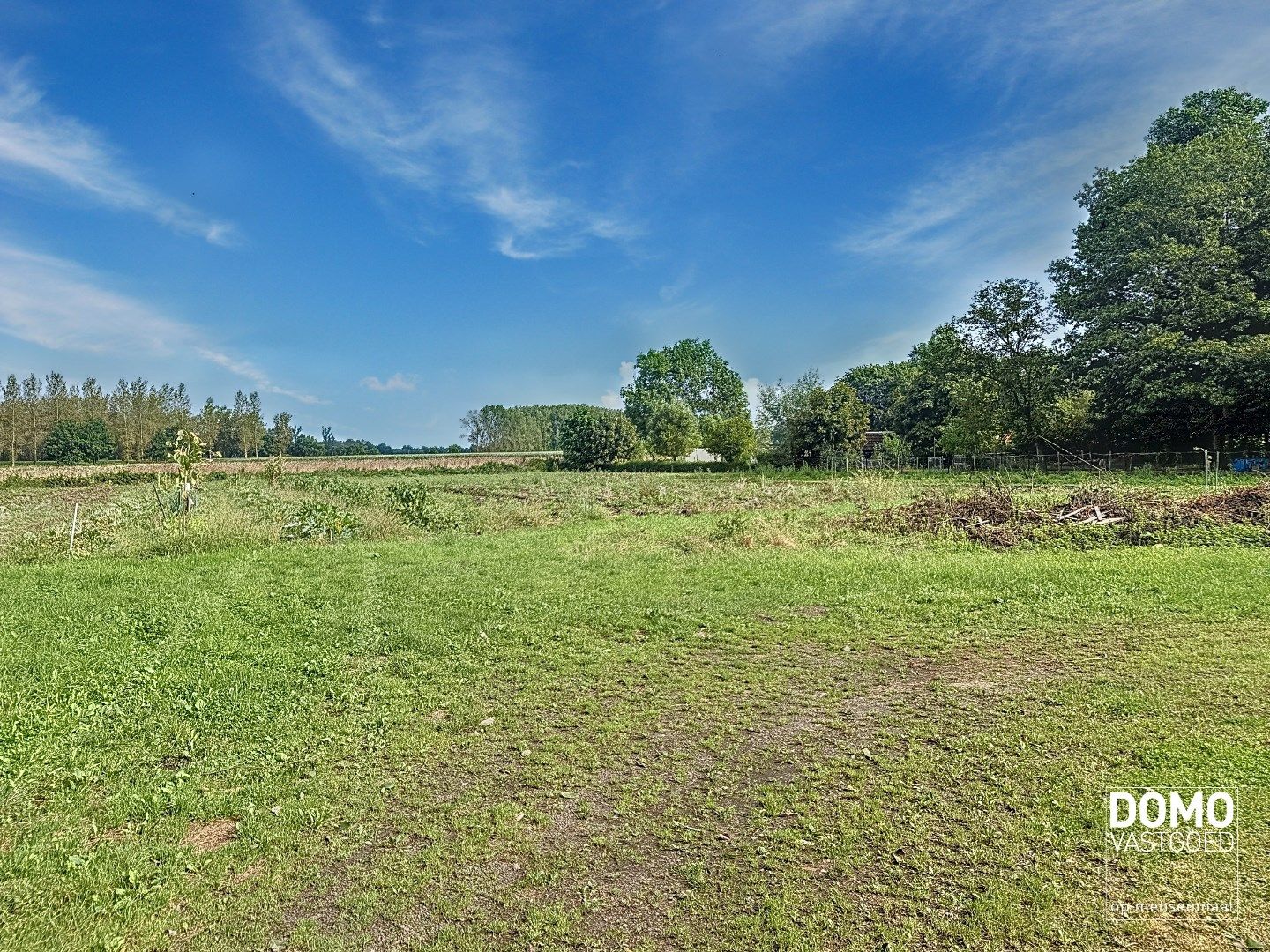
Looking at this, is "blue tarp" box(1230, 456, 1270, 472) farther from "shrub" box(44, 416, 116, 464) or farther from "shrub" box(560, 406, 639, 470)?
"shrub" box(44, 416, 116, 464)

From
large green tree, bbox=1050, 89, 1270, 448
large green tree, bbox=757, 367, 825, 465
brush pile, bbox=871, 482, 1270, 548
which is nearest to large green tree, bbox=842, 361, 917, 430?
large green tree, bbox=757, 367, 825, 465

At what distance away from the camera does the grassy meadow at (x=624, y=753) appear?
2.70m

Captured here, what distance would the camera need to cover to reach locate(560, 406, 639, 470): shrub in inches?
2151

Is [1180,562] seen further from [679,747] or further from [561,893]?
[561,893]

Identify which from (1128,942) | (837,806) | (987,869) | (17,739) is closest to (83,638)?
(17,739)

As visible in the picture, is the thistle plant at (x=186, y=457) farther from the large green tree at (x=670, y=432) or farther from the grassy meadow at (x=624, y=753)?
the large green tree at (x=670, y=432)

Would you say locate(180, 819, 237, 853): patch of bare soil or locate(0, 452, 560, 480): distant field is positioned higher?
locate(0, 452, 560, 480): distant field

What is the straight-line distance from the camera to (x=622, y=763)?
403 centimetres

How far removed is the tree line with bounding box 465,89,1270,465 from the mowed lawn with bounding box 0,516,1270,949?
2481 cm

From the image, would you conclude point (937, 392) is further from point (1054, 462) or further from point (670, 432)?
point (670, 432)

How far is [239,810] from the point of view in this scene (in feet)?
11.7

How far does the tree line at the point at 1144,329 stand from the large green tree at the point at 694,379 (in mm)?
29341

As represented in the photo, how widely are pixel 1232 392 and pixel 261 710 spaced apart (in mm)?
32923

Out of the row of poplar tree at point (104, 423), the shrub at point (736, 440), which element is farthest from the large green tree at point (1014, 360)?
the row of poplar tree at point (104, 423)
